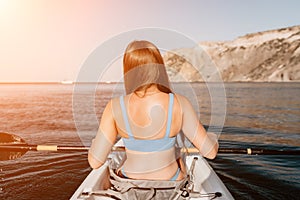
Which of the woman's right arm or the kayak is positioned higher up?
the woman's right arm

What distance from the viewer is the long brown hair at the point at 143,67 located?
3.00m

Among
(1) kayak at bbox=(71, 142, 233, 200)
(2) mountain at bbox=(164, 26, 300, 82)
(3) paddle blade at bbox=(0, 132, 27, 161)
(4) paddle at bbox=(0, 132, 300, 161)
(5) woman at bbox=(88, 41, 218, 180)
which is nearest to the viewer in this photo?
(5) woman at bbox=(88, 41, 218, 180)

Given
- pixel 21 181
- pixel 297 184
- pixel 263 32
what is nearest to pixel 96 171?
pixel 21 181

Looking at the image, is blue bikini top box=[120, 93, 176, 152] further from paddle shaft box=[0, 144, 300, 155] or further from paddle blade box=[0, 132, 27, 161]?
paddle blade box=[0, 132, 27, 161]

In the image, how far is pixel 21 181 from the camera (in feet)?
24.3

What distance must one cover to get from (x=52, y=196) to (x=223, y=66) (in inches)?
5559

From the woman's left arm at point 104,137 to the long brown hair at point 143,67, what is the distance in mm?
341

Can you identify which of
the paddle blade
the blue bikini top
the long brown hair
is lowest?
the paddle blade

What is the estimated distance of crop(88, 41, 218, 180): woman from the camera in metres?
2.99

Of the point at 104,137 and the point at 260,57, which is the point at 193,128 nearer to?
the point at 104,137

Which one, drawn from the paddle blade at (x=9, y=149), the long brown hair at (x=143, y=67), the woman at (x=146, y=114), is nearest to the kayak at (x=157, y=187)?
the woman at (x=146, y=114)

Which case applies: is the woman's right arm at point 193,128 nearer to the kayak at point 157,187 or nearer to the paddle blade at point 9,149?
the kayak at point 157,187

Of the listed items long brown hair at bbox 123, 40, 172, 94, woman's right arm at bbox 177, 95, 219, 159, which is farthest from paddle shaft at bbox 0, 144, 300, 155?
long brown hair at bbox 123, 40, 172, 94

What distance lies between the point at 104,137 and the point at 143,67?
773mm
